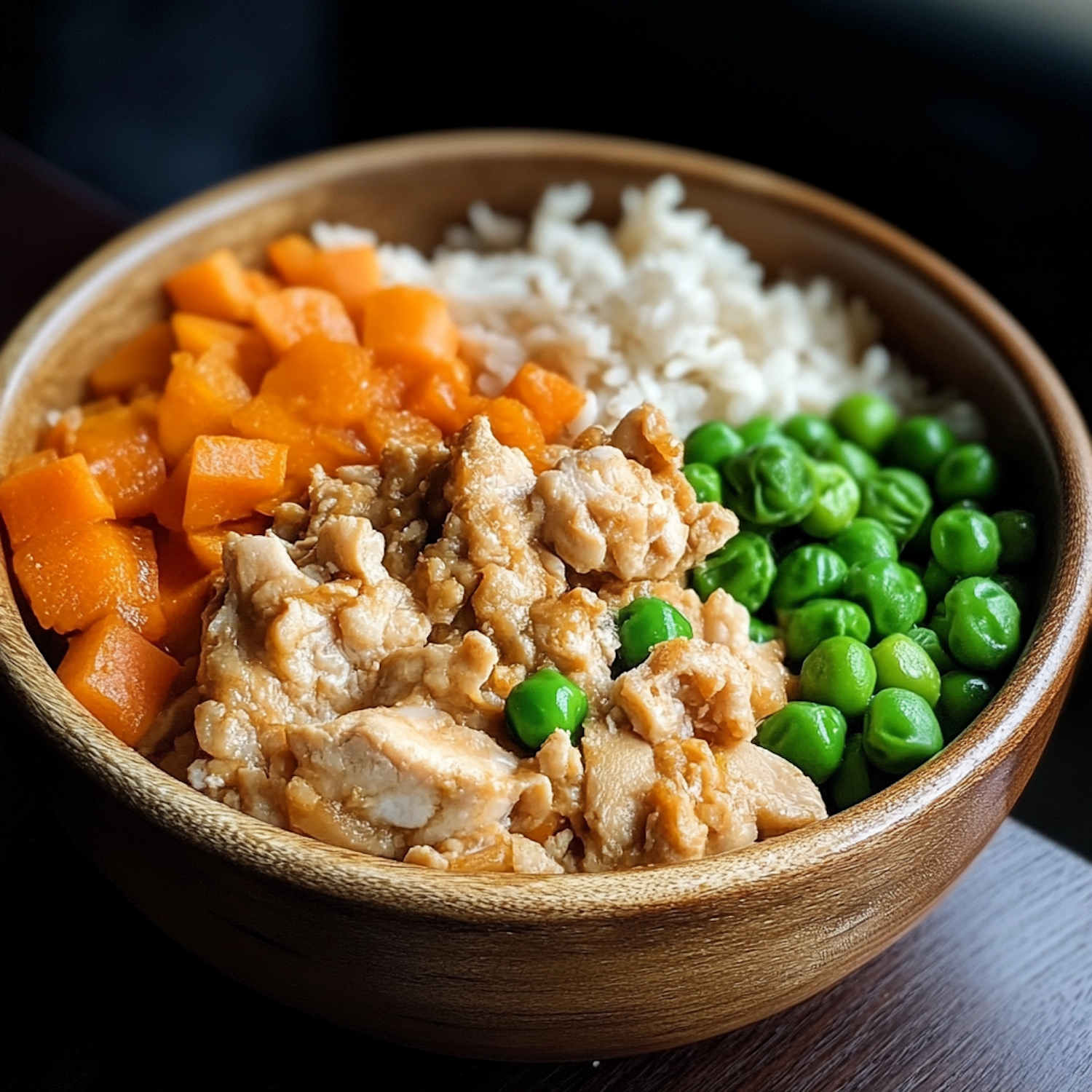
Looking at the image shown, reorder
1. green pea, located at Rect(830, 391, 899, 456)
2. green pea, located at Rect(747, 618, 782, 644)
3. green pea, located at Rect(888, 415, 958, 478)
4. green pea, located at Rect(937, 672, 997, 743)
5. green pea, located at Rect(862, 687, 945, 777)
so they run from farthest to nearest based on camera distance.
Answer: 1. green pea, located at Rect(830, 391, 899, 456)
2. green pea, located at Rect(888, 415, 958, 478)
3. green pea, located at Rect(747, 618, 782, 644)
4. green pea, located at Rect(937, 672, 997, 743)
5. green pea, located at Rect(862, 687, 945, 777)

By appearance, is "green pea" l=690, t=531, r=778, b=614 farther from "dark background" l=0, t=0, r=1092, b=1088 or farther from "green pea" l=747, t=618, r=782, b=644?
"dark background" l=0, t=0, r=1092, b=1088

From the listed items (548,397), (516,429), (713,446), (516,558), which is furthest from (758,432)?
(516,558)

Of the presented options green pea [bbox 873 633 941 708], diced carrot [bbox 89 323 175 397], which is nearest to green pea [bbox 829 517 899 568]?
green pea [bbox 873 633 941 708]

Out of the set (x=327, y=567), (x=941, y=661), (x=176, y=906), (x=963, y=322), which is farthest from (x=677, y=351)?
(x=176, y=906)

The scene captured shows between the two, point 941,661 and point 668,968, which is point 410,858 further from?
point 941,661

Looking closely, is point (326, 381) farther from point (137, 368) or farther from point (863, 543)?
point (863, 543)

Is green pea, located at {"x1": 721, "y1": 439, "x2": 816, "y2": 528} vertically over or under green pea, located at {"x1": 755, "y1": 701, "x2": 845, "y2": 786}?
over
